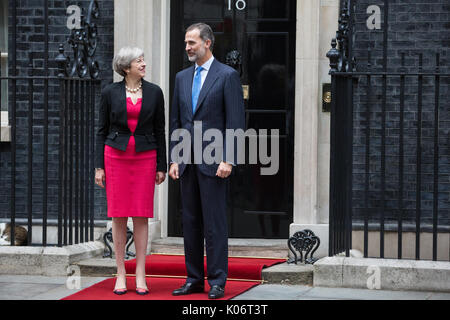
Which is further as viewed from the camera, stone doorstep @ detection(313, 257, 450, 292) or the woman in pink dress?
stone doorstep @ detection(313, 257, 450, 292)

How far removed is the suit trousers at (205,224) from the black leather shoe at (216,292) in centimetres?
4

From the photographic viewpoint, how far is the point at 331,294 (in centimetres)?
641

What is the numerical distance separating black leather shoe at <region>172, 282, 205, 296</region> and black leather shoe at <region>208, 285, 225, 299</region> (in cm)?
22

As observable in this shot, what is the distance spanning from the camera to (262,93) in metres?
8.28

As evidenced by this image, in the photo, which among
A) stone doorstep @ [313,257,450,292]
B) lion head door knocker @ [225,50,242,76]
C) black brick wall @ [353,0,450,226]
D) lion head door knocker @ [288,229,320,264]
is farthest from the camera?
lion head door knocker @ [225,50,242,76]

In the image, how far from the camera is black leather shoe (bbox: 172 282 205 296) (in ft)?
20.2

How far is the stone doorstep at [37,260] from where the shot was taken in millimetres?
7203

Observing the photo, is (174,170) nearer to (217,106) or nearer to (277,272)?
(217,106)

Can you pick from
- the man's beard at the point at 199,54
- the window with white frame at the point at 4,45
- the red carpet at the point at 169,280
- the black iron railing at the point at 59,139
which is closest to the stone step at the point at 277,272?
the red carpet at the point at 169,280

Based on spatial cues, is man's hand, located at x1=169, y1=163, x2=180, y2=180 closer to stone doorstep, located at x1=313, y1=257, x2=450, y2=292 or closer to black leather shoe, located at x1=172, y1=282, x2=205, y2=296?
black leather shoe, located at x1=172, y1=282, x2=205, y2=296

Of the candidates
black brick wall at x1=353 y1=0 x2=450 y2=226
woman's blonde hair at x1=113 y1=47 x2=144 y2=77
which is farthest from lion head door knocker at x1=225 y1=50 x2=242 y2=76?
woman's blonde hair at x1=113 y1=47 x2=144 y2=77

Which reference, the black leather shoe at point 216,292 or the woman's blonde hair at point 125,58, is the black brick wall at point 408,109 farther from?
the woman's blonde hair at point 125,58

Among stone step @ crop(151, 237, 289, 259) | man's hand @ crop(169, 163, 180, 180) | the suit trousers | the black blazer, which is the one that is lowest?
stone step @ crop(151, 237, 289, 259)
